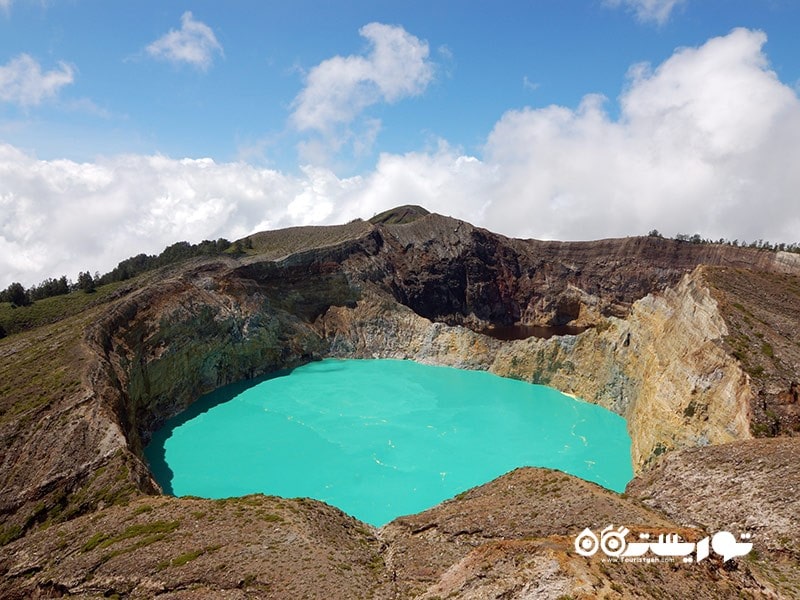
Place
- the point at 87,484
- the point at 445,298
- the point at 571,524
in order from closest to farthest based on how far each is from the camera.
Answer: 1. the point at 571,524
2. the point at 87,484
3. the point at 445,298

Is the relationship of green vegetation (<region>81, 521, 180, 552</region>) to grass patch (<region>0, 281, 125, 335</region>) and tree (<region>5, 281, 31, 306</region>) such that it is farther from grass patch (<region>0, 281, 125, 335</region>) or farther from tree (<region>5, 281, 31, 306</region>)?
tree (<region>5, 281, 31, 306</region>)

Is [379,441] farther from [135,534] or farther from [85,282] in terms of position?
[85,282]

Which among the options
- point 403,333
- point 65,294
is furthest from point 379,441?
point 65,294

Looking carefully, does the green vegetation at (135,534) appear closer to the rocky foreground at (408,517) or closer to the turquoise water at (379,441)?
the rocky foreground at (408,517)

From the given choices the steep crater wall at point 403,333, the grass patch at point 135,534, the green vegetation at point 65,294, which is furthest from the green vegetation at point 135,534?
the green vegetation at point 65,294

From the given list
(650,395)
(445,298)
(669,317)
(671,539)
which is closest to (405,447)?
(650,395)

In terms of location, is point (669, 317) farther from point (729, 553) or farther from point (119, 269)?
point (119, 269)
